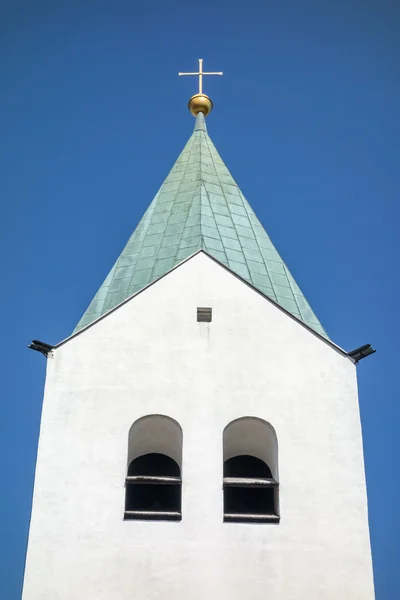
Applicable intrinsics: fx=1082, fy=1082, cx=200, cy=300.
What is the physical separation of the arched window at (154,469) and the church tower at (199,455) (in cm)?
2

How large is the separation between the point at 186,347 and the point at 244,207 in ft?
16.1

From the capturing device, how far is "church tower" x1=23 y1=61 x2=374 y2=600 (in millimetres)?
13195

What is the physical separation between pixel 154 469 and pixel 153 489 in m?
0.42

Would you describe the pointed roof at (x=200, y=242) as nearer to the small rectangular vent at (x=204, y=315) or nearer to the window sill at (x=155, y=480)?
the small rectangular vent at (x=204, y=315)

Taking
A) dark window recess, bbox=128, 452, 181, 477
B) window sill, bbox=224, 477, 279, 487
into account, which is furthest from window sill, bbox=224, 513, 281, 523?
dark window recess, bbox=128, 452, 181, 477

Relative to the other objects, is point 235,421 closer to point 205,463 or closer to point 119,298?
point 205,463

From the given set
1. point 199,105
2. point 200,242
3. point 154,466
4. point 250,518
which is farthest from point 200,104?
point 250,518

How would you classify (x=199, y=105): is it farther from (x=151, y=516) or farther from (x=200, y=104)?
(x=151, y=516)

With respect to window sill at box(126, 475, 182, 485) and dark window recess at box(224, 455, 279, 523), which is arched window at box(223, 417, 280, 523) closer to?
dark window recess at box(224, 455, 279, 523)

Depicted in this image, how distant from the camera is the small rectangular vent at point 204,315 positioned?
15.3 metres

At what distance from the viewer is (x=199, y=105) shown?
2206 cm

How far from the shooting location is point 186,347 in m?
15.0

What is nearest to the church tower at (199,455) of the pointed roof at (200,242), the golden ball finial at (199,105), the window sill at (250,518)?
the window sill at (250,518)

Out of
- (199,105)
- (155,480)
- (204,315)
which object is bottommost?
(155,480)
